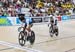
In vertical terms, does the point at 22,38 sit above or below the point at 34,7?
above

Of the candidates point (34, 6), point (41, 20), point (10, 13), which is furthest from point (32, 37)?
point (34, 6)

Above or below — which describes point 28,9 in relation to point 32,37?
below

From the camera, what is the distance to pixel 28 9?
2278 centimetres

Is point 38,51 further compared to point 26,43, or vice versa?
point 26,43

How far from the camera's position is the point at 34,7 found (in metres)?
24.1

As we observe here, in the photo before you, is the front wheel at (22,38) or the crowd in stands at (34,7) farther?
the crowd in stands at (34,7)

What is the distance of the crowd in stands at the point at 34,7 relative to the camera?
68.3 ft

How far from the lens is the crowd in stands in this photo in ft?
68.3

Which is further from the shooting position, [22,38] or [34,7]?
[34,7]

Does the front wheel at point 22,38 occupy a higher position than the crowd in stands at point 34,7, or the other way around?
the front wheel at point 22,38

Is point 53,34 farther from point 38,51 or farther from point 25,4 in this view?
point 25,4

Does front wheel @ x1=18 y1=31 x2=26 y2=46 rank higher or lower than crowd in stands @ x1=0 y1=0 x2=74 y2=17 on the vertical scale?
higher

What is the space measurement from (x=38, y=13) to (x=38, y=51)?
14262mm

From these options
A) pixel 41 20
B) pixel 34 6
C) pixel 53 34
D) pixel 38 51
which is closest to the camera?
pixel 38 51
